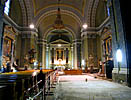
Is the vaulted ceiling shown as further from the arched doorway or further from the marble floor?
the arched doorway

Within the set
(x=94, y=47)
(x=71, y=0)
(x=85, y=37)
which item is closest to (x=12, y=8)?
(x=71, y=0)

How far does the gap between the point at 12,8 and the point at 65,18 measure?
9.68 m

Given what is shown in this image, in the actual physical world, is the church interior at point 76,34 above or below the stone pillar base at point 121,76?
above

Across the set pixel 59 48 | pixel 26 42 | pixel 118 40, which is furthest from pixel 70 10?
pixel 59 48

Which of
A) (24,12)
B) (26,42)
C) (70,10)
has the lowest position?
(26,42)

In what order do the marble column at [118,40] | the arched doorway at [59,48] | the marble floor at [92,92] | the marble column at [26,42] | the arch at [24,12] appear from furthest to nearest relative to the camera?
the arched doorway at [59,48] → the marble column at [26,42] → the arch at [24,12] → the marble column at [118,40] → the marble floor at [92,92]

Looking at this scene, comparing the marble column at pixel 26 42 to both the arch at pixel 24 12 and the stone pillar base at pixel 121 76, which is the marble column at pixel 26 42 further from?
the stone pillar base at pixel 121 76

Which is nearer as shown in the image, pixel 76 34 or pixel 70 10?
pixel 70 10

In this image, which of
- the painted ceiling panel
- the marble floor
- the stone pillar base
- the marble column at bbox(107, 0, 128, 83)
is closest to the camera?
the marble floor

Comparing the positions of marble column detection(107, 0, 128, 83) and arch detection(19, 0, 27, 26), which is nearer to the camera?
marble column detection(107, 0, 128, 83)

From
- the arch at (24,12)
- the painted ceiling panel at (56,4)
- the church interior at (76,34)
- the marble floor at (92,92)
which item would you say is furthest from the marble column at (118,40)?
the arch at (24,12)

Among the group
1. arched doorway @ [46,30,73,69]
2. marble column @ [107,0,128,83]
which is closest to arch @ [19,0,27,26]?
marble column @ [107,0,128,83]

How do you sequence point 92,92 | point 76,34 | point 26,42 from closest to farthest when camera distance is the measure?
point 92,92 → point 26,42 → point 76,34

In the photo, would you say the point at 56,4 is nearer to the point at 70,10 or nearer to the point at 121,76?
the point at 70,10
